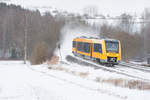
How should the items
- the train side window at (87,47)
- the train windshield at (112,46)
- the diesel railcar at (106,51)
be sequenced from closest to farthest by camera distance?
1. the diesel railcar at (106,51)
2. the train windshield at (112,46)
3. the train side window at (87,47)

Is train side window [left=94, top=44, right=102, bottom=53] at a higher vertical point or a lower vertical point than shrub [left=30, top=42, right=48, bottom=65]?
higher

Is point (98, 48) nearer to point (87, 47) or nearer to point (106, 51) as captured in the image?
point (106, 51)

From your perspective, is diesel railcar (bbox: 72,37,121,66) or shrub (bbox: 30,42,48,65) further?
shrub (bbox: 30,42,48,65)

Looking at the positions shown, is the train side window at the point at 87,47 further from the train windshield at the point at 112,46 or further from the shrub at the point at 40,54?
the shrub at the point at 40,54

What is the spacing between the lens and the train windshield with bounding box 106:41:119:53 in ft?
68.7

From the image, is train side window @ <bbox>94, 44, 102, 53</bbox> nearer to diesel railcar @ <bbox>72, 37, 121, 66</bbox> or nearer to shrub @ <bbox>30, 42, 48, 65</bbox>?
diesel railcar @ <bbox>72, 37, 121, 66</bbox>

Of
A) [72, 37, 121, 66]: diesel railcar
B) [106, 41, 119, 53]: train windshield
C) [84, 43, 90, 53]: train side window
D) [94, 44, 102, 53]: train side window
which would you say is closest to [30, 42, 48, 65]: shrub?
[84, 43, 90, 53]: train side window

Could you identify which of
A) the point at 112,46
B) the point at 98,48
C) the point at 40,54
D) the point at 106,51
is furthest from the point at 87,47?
the point at 40,54

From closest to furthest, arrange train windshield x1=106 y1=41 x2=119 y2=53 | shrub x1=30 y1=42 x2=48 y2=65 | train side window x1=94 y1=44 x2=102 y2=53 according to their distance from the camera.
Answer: train windshield x1=106 y1=41 x2=119 y2=53 < train side window x1=94 y1=44 x2=102 y2=53 < shrub x1=30 y1=42 x2=48 y2=65

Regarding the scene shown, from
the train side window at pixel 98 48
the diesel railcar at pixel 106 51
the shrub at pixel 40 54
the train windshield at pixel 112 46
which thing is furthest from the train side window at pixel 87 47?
the shrub at pixel 40 54

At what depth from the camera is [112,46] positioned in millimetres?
21250

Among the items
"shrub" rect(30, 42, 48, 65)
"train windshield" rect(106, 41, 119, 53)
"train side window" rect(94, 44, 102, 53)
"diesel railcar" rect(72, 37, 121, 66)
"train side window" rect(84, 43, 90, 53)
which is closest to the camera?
"diesel railcar" rect(72, 37, 121, 66)

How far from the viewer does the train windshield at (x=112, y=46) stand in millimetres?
20950

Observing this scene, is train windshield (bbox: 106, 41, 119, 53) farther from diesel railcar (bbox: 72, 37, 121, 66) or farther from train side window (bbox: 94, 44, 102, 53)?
train side window (bbox: 94, 44, 102, 53)
